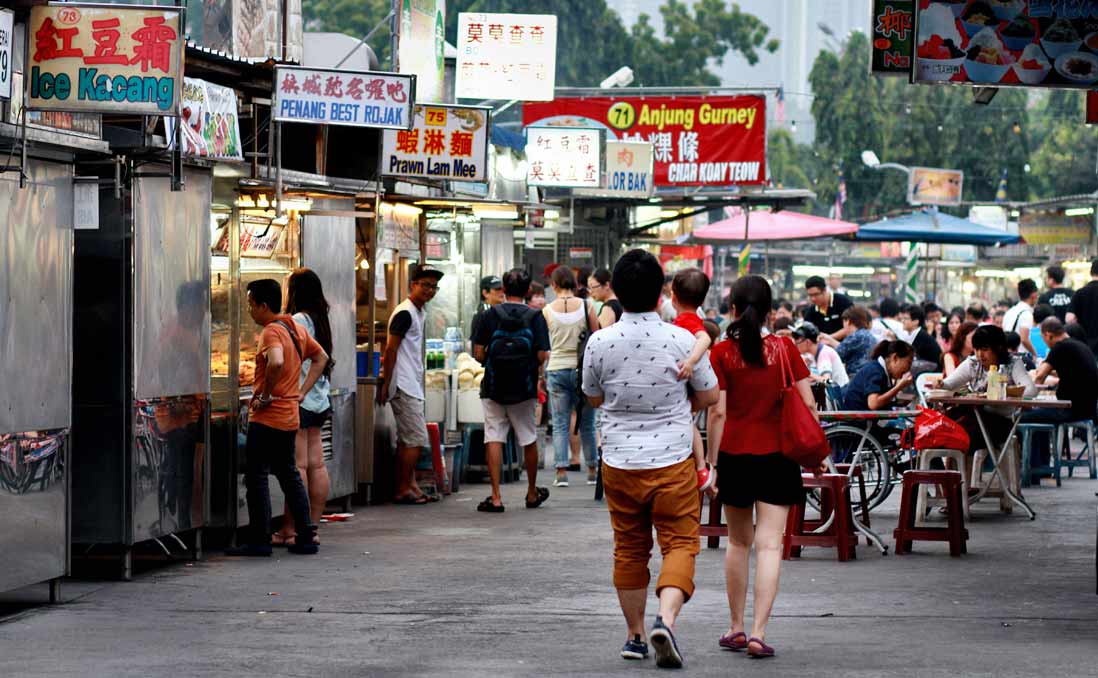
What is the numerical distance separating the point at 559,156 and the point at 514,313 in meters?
6.77

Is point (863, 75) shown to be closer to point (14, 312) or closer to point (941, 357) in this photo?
point (941, 357)

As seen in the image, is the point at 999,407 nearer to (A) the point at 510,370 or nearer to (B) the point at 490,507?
(A) the point at 510,370

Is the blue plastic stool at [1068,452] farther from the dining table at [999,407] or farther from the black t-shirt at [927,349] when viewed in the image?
the dining table at [999,407]

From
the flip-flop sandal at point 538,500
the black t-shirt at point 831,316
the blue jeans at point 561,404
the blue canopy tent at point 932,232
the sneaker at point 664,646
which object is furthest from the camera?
the blue canopy tent at point 932,232

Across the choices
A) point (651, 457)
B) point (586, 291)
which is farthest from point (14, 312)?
point (586, 291)

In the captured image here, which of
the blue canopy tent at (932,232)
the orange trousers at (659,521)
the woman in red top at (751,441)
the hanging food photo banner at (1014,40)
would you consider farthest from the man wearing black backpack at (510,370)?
the blue canopy tent at (932,232)

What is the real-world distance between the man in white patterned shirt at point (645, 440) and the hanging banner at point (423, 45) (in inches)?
278

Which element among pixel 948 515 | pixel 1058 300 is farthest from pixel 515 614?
pixel 1058 300

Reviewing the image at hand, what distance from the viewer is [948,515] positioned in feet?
37.6

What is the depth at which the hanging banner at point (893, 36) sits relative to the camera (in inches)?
397

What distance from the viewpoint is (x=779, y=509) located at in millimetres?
8023

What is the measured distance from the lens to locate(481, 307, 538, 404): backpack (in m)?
13.9

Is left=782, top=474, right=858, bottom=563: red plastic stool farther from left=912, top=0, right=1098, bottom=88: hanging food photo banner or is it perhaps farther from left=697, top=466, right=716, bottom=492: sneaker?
left=912, top=0, right=1098, bottom=88: hanging food photo banner

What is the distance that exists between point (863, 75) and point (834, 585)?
5587 cm
